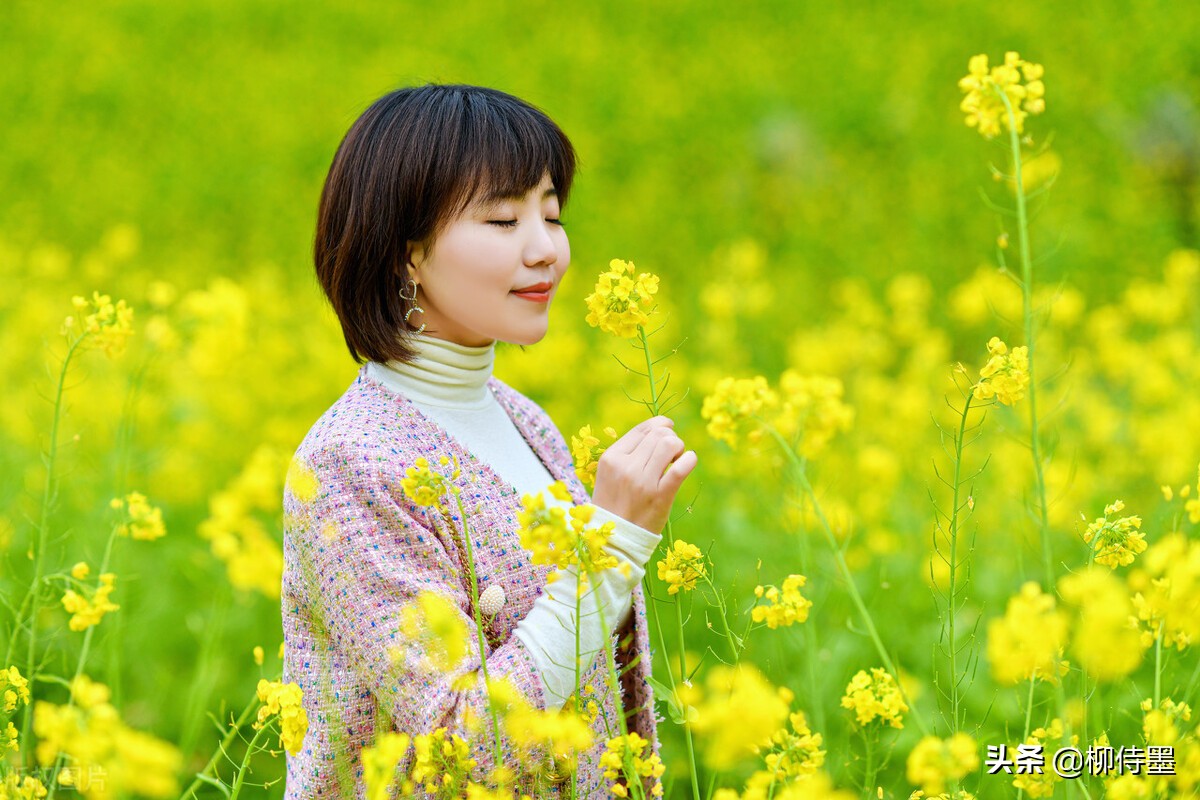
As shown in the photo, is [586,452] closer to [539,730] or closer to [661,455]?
[661,455]

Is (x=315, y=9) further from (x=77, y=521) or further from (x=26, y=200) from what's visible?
(x=77, y=521)

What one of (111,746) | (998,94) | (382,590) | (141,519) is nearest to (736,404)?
(382,590)

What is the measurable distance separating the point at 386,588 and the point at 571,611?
203 millimetres

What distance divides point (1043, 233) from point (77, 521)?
16.6 ft

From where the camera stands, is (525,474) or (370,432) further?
(525,474)

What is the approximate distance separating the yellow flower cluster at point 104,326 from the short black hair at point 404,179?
337 mm

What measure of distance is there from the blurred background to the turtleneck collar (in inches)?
11.9

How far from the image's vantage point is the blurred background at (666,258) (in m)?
2.72

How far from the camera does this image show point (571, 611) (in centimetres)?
131

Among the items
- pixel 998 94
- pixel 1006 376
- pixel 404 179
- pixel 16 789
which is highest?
pixel 998 94

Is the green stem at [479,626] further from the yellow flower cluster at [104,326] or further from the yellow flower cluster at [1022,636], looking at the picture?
the yellow flower cluster at [104,326]

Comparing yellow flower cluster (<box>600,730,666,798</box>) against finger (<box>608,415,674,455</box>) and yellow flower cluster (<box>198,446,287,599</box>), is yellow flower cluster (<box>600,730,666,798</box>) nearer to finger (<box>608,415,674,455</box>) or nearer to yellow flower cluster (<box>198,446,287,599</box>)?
finger (<box>608,415,674,455</box>)

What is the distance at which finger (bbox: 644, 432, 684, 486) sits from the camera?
1.30 metres

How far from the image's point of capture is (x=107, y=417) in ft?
12.6
